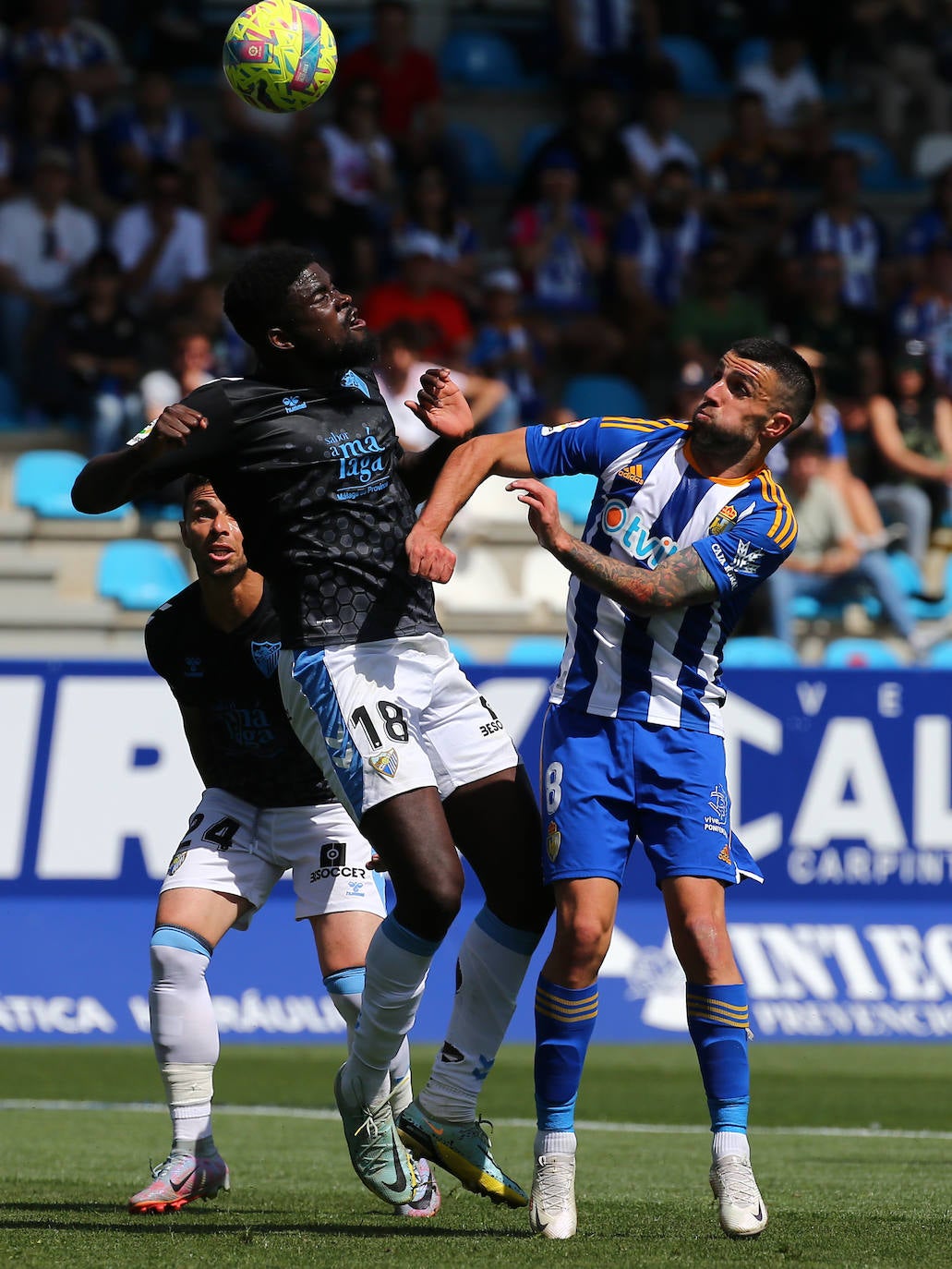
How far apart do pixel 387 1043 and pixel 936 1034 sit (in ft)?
17.7

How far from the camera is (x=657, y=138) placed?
15.2 metres

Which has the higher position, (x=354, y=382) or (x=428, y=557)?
(x=354, y=382)

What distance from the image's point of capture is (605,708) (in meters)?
5.14

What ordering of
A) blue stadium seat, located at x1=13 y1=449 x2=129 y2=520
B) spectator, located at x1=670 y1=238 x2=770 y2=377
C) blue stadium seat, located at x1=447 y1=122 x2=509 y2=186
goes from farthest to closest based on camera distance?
blue stadium seat, located at x1=447 y1=122 x2=509 y2=186 < spectator, located at x1=670 y1=238 x2=770 y2=377 < blue stadium seat, located at x1=13 y1=449 x2=129 y2=520

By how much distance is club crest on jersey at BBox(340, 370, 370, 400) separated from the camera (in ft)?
17.3

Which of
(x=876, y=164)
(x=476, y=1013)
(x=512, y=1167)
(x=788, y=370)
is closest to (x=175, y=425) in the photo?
(x=788, y=370)

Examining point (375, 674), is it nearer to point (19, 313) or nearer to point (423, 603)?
point (423, 603)

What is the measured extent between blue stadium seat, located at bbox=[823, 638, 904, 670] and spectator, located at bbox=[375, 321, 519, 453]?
2.56 meters

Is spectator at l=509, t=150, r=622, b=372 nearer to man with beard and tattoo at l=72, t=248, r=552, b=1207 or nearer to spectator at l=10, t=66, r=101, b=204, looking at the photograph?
spectator at l=10, t=66, r=101, b=204

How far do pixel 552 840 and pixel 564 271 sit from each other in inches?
386

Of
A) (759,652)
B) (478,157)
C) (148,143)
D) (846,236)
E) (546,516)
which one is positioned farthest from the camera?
(478,157)

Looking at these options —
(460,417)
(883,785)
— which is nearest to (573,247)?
(883,785)

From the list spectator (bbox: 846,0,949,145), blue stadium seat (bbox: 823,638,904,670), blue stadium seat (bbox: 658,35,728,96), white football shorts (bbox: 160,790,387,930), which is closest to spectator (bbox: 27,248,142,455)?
blue stadium seat (bbox: 823,638,904,670)

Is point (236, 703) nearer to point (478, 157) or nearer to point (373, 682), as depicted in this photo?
point (373, 682)
